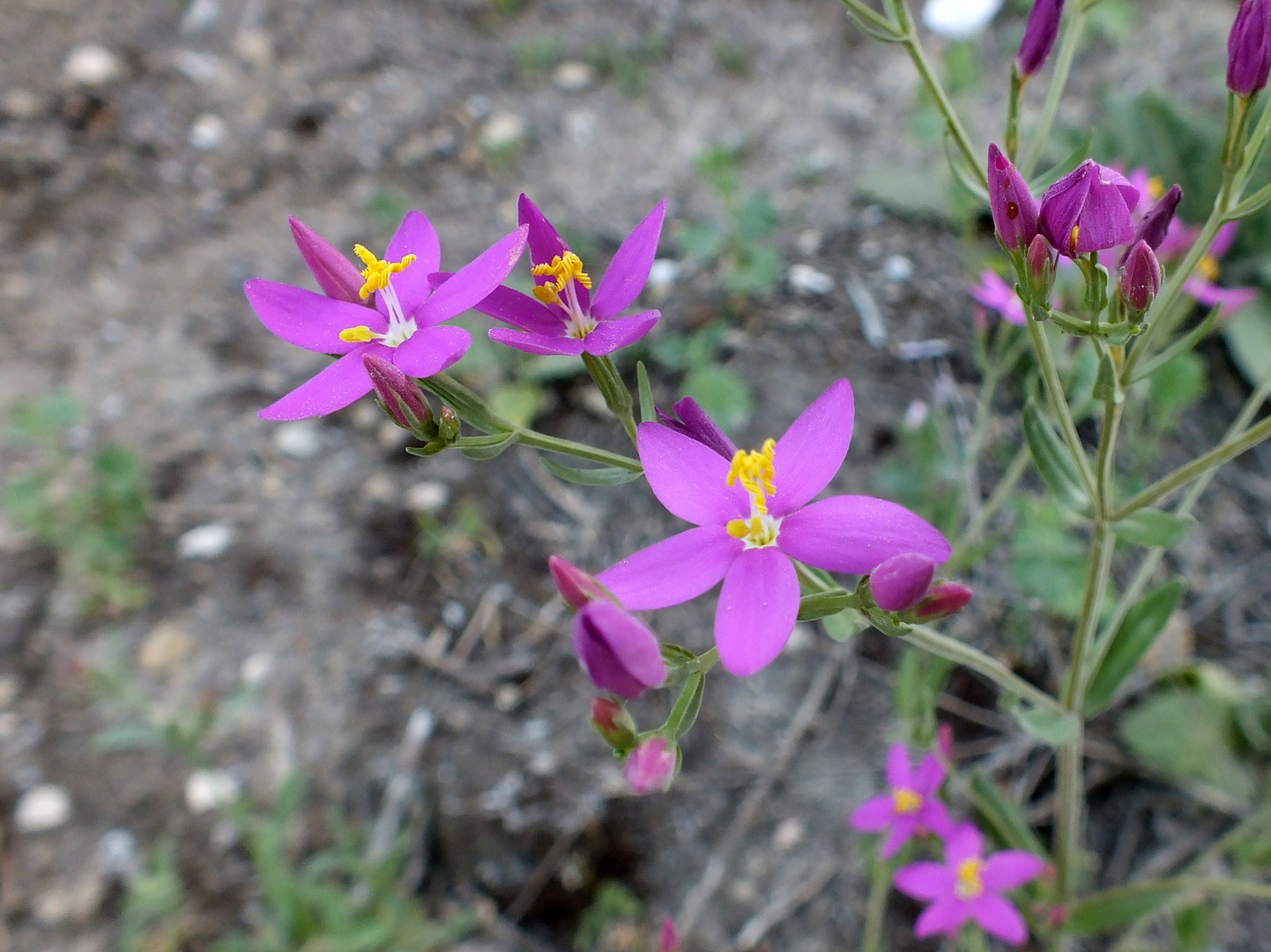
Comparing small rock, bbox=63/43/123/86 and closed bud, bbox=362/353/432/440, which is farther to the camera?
small rock, bbox=63/43/123/86

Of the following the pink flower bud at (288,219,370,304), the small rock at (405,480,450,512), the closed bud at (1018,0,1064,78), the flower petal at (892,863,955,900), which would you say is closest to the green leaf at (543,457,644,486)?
the pink flower bud at (288,219,370,304)

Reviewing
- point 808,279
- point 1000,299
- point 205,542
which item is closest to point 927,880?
point 1000,299

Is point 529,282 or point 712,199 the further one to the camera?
point 712,199

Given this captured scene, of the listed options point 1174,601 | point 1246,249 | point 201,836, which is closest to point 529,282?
point 201,836

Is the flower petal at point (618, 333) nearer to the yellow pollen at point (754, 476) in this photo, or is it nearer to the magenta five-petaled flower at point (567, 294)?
the magenta five-petaled flower at point (567, 294)

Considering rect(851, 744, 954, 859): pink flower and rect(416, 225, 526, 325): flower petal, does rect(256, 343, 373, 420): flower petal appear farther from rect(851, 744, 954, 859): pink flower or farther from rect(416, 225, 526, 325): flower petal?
rect(851, 744, 954, 859): pink flower

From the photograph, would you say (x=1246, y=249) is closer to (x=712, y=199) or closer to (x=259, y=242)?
(x=712, y=199)

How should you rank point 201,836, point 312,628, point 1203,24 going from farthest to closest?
point 1203,24 < point 312,628 < point 201,836
